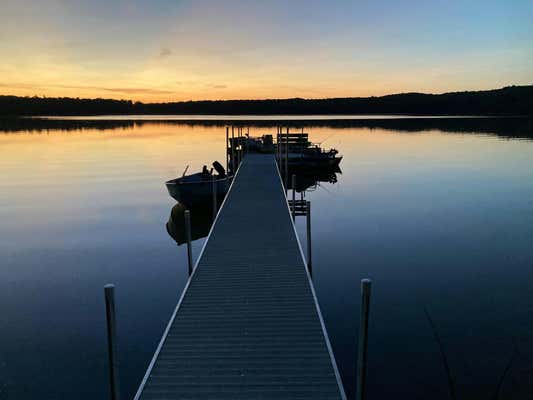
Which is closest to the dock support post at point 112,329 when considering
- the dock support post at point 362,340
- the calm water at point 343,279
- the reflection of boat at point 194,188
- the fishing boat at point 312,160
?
the calm water at point 343,279

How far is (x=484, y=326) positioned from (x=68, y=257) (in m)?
15.9

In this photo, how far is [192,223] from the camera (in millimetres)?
23344

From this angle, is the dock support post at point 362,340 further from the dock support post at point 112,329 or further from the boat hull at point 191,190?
the boat hull at point 191,190

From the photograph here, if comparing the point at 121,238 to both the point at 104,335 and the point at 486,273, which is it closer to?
the point at 104,335

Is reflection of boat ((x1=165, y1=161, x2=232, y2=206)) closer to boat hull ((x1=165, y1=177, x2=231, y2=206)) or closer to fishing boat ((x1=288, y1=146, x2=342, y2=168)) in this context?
boat hull ((x1=165, y1=177, x2=231, y2=206))

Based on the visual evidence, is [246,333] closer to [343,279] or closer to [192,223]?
[343,279]

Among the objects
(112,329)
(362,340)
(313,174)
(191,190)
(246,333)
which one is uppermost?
(112,329)

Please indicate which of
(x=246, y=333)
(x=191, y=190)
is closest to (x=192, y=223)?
(x=191, y=190)

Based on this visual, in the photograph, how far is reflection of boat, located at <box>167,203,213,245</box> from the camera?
68.9 ft

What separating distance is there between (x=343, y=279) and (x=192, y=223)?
11078 mm

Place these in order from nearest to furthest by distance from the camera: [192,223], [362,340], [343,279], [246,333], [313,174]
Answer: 1. [362,340]
2. [246,333]
3. [343,279]
4. [192,223]
5. [313,174]

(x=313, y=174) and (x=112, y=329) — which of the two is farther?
(x=313, y=174)

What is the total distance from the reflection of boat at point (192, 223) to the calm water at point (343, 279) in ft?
2.13

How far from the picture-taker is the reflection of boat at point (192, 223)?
21.0m
